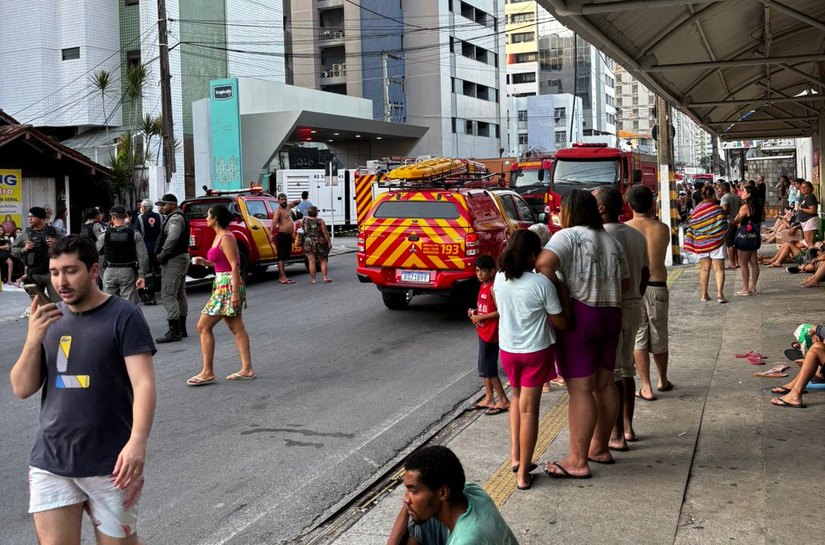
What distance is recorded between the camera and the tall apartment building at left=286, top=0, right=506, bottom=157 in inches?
2349

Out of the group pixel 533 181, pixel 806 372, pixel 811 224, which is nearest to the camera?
pixel 806 372

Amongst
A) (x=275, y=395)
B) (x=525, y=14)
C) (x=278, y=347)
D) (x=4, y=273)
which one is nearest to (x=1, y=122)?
(x=4, y=273)

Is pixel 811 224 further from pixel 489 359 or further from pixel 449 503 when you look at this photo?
pixel 449 503

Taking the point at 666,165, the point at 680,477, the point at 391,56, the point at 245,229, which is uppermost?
the point at 391,56

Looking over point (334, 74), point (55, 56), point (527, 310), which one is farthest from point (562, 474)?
point (334, 74)

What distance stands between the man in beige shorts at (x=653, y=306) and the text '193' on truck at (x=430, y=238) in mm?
4505

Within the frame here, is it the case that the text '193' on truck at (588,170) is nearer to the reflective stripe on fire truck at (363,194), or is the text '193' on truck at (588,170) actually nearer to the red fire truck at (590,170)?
the red fire truck at (590,170)

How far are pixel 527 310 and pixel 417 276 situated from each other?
6829 millimetres

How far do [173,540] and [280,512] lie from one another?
0.69m

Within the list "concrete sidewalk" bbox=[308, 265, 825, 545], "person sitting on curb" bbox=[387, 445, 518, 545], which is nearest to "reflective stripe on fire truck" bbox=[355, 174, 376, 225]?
"concrete sidewalk" bbox=[308, 265, 825, 545]

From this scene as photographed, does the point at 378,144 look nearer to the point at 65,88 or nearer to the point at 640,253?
the point at 65,88

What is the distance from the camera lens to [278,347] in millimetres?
10844

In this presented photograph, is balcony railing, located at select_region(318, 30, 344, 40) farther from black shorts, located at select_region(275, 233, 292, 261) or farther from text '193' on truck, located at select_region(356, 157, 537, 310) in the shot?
text '193' on truck, located at select_region(356, 157, 537, 310)

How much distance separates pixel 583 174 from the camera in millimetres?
23266
